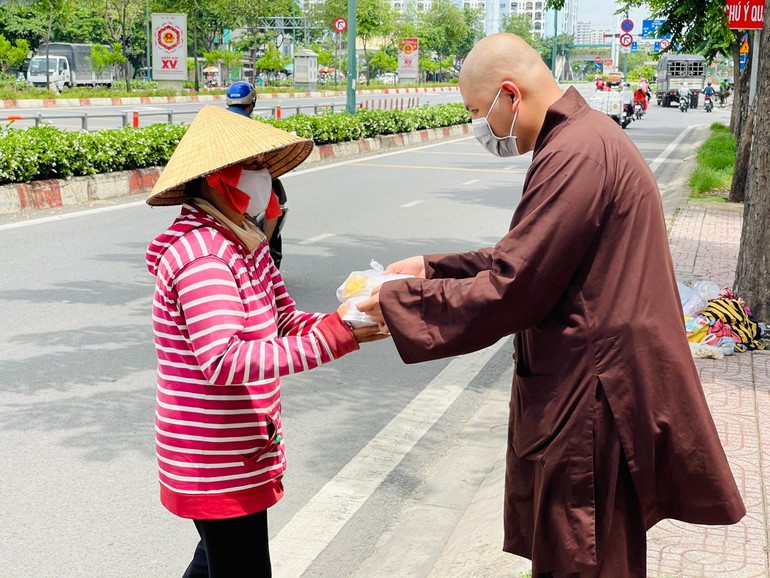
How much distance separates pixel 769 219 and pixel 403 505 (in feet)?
12.8

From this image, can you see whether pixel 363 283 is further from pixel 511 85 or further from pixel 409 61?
pixel 409 61

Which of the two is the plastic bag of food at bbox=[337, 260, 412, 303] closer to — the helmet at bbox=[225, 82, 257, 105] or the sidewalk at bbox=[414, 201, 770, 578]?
the sidewalk at bbox=[414, 201, 770, 578]

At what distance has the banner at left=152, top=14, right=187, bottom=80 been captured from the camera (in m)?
28.0

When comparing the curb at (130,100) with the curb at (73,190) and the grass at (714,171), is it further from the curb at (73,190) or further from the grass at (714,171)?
the grass at (714,171)

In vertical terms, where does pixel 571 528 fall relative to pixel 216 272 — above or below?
below

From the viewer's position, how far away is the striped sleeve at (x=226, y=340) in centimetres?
228

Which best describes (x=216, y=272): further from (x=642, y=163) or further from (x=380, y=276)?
(x=642, y=163)

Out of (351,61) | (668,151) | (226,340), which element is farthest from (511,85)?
(668,151)

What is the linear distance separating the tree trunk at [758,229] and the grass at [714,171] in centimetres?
787

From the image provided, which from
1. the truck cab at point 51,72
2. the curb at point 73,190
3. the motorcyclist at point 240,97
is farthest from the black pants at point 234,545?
the truck cab at point 51,72

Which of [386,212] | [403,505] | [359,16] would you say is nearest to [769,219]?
[403,505]

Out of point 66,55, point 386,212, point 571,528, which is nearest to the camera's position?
point 571,528

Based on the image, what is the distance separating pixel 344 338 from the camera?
7.91 feet

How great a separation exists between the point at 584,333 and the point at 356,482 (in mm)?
2561
